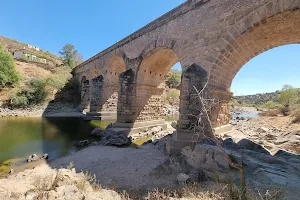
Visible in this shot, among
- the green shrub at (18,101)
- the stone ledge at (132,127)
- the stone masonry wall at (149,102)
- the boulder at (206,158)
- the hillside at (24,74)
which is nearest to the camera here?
the boulder at (206,158)

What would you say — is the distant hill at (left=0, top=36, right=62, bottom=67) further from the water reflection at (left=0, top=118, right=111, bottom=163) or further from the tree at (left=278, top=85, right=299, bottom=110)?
the tree at (left=278, top=85, right=299, bottom=110)

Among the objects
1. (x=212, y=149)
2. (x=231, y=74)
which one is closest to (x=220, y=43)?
(x=231, y=74)

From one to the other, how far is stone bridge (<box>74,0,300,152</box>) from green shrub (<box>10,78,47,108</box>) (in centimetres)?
1247

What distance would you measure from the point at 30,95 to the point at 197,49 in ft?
58.2

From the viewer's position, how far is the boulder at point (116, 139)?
7.46 m

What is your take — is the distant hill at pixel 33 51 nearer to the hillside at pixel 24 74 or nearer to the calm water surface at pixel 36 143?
the hillside at pixel 24 74

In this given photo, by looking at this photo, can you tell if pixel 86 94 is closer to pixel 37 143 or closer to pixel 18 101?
pixel 18 101

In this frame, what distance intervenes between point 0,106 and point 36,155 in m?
13.7

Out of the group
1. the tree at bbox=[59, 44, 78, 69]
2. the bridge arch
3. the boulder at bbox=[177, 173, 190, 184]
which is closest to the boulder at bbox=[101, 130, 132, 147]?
the bridge arch

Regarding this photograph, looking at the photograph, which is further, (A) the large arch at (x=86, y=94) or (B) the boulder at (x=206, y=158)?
(A) the large arch at (x=86, y=94)

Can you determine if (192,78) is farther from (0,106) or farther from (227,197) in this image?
(0,106)

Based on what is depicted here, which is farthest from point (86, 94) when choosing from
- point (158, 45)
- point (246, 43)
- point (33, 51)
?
point (33, 51)

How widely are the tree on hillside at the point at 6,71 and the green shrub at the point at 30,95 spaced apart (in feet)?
5.37

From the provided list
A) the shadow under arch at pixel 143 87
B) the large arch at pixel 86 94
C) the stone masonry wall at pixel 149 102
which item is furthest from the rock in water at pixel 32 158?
the large arch at pixel 86 94
